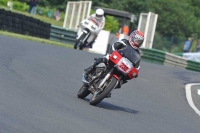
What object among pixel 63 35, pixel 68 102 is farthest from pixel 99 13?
pixel 68 102

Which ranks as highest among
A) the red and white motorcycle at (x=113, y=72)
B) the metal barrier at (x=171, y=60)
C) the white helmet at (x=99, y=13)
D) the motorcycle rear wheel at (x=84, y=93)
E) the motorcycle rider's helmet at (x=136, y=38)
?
the white helmet at (x=99, y=13)

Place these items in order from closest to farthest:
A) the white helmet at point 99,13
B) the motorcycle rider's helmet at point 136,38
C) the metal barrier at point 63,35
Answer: the motorcycle rider's helmet at point 136,38 → the white helmet at point 99,13 → the metal barrier at point 63,35

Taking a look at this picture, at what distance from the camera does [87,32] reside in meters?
22.9

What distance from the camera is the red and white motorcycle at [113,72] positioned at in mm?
10445

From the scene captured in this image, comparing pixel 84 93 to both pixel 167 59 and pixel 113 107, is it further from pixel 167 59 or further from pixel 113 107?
pixel 167 59

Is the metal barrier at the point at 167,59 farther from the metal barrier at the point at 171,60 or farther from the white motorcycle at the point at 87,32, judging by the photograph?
the white motorcycle at the point at 87,32

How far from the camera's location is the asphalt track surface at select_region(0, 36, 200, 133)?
7809 mm

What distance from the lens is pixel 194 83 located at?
18953mm

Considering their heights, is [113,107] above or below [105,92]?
below

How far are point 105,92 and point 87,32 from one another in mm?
12667

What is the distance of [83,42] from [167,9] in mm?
42284

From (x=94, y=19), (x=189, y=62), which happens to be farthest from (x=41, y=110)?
(x=189, y=62)

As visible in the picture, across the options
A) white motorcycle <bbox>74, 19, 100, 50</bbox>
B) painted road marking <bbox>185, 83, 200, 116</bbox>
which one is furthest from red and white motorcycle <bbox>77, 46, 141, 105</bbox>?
white motorcycle <bbox>74, 19, 100, 50</bbox>

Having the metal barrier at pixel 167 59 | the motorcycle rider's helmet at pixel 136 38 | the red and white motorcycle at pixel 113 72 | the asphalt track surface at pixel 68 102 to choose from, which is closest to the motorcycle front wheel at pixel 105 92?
the red and white motorcycle at pixel 113 72
